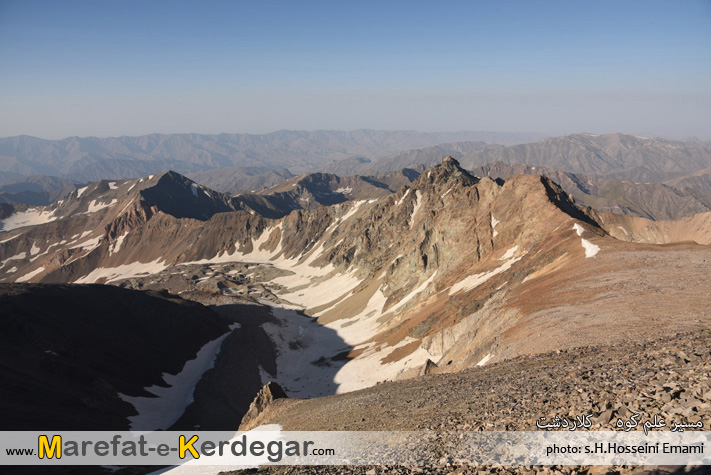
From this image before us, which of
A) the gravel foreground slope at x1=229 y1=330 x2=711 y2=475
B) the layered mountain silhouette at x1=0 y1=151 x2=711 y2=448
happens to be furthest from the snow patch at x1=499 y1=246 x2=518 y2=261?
the gravel foreground slope at x1=229 y1=330 x2=711 y2=475

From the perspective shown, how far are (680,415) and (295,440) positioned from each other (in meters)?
20.5

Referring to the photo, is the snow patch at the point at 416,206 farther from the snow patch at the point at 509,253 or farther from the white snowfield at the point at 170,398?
the white snowfield at the point at 170,398

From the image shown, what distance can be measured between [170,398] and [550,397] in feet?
190

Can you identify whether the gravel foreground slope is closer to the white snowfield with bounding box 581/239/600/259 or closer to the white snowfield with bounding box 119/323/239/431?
the white snowfield with bounding box 581/239/600/259

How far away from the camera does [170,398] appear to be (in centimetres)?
5762

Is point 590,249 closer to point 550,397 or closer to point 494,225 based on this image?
point 550,397

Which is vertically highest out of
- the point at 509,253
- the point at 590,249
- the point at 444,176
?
the point at 444,176

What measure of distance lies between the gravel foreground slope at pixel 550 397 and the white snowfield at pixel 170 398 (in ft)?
103

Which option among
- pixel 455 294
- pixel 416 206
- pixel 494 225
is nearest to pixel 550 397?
pixel 455 294

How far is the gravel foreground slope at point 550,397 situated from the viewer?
39.7 feet

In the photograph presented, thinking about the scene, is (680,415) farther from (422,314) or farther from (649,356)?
(422,314)

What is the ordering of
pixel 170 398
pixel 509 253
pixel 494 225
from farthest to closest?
1. pixel 494 225
2. pixel 509 253
3. pixel 170 398

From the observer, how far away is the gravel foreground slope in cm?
1209

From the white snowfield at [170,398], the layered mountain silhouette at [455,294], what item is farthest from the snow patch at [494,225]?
the white snowfield at [170,398]
